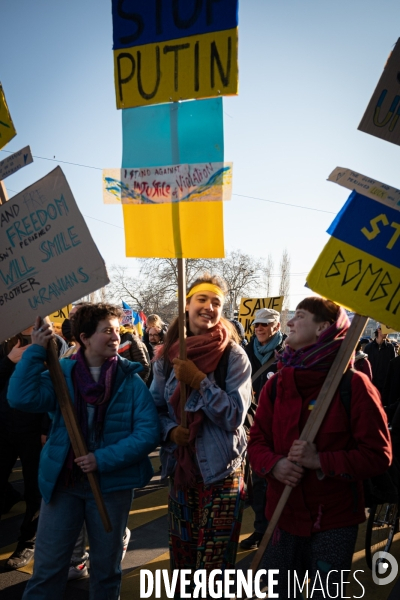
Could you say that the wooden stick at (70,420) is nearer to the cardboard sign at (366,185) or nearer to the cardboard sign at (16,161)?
the cardboard sign at (16,161)

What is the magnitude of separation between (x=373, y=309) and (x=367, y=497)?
1.06 meters

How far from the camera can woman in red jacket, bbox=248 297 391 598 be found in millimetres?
2686

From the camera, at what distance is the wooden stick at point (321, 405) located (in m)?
2.74

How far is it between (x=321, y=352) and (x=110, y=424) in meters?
1.23

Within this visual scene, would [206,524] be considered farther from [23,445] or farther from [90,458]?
[23,445]

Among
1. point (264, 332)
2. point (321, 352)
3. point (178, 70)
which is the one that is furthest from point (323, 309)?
point (264, 332)

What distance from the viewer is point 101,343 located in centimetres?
327

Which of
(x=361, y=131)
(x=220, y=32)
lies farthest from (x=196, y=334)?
(x=220, y=32)

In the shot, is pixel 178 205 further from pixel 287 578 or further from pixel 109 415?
pixel 287 578

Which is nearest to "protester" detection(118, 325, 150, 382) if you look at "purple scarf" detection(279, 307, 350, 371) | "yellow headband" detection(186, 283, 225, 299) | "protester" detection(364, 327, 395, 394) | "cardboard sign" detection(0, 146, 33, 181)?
"yellow headband" detection(186, 283, 225, 299)

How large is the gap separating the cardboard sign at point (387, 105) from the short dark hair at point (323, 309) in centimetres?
92

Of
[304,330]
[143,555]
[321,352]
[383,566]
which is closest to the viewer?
[321,352]

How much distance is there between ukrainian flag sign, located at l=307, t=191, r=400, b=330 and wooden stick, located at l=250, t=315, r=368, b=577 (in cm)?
20

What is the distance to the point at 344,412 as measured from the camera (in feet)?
9.18
